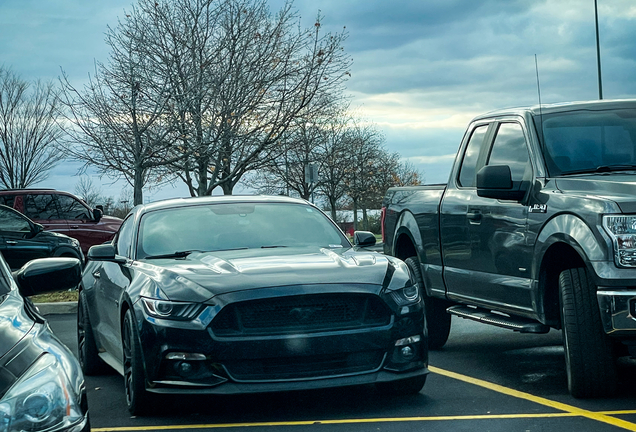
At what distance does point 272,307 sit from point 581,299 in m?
1.99

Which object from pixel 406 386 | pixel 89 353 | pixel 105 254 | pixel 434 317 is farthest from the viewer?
pixel 434 317

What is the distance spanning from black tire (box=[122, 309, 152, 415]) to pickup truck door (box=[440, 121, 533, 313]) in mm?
2783

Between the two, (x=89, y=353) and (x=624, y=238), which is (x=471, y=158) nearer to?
(x=624, y=238)

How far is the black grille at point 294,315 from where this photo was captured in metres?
5.92

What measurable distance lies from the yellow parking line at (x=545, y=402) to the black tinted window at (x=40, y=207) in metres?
15.3

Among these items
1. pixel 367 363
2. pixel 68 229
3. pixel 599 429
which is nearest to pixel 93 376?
pixel 367 363

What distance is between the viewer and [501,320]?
7.39 m

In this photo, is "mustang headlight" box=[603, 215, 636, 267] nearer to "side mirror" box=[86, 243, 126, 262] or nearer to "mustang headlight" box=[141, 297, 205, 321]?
"mustang headlight" box=[141, 297, 205, 321]

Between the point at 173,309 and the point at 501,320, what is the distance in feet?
8.83

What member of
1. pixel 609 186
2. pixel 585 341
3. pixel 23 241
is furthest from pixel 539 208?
pixel 23 241

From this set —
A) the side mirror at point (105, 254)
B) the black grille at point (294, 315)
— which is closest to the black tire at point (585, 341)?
the black grille at point (294, 315)

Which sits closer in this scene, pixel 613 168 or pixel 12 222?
pixel 613 168

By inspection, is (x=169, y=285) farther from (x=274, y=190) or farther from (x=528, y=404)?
(x=274, y=190)

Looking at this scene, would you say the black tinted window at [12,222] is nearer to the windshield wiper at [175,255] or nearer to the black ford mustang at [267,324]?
the windshield wiper at [175,255]
